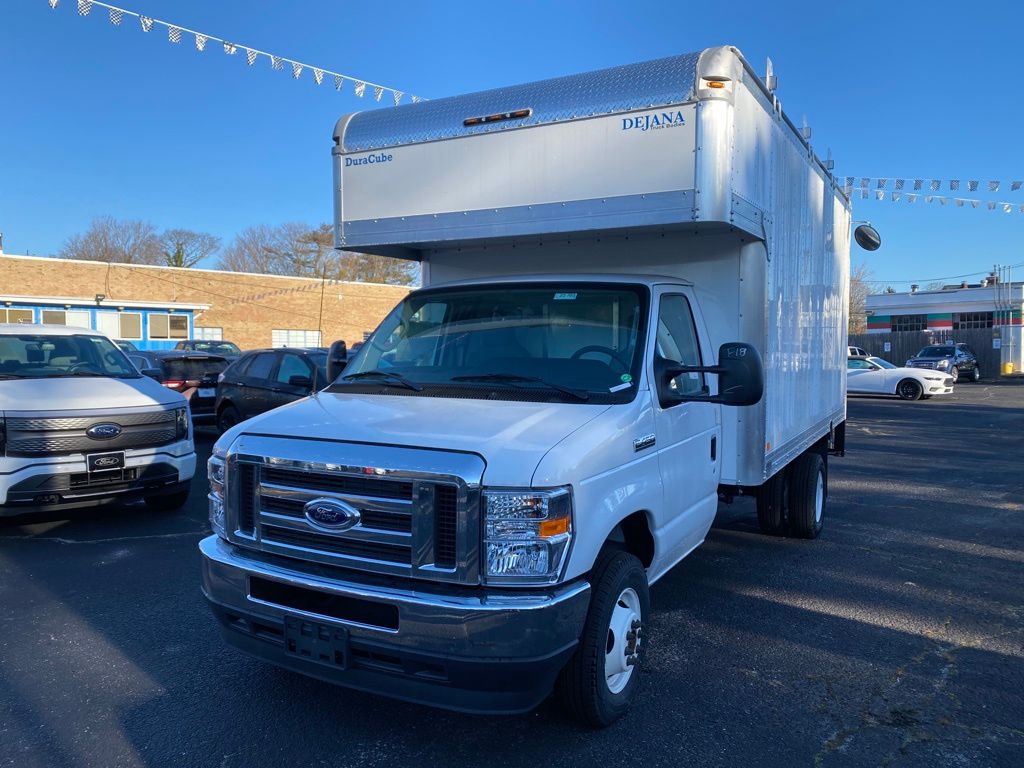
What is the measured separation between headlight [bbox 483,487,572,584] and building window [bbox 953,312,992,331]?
5822 centimetres

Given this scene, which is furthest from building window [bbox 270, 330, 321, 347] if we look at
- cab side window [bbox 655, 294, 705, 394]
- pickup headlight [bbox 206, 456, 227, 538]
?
pickup headlight [bbox 206, 456, 227, 538]

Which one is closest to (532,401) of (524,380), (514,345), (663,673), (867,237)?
(524,380)

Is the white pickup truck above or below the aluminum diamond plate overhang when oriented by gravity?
below

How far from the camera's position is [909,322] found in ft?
188

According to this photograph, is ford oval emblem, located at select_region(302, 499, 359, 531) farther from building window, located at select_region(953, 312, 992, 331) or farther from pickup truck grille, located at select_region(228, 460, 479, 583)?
building window, located at select_region(953, 312, 992, 331)

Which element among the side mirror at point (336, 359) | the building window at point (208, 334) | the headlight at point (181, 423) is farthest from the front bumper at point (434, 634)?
the building window at point (208, 334)

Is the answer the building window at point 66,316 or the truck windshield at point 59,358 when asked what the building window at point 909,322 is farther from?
the truck windshield at point 59,358

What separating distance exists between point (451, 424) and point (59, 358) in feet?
20.1

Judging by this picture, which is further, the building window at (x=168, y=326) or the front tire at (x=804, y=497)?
the building window at (x=168, y=326)

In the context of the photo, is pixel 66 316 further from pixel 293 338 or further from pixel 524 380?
pixel 524 380

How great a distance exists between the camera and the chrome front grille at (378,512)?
2.89 m

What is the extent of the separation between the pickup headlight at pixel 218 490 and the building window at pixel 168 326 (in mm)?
35773

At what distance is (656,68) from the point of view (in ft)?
14.1

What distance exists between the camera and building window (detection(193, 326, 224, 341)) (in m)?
38.1
